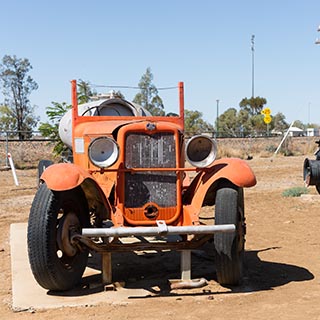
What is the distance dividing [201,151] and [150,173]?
0.60m

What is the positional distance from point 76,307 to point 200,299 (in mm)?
1202

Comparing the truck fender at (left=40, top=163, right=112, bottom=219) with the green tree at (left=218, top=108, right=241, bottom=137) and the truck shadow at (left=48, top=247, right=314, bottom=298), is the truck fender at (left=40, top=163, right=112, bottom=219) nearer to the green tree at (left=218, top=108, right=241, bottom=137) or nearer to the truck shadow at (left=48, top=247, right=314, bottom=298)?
the truck shadow at (left=48, top=247, right=314, bottom=298)

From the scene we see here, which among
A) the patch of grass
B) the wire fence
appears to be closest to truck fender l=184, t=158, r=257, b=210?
the patch of grass

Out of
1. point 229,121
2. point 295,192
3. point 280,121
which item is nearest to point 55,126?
point 295,192

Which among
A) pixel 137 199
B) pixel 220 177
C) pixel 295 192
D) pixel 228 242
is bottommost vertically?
pixel 295 192

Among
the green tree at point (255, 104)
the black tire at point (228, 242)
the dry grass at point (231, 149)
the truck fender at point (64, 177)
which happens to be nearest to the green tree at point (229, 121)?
the green tree at point (255, 104)

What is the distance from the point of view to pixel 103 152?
6055mm

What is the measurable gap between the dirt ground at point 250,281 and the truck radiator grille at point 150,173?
0.95 metres

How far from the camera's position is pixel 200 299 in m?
5.69

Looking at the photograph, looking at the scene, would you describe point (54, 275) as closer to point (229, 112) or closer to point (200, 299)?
point (200, 299)

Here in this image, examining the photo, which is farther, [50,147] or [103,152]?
[50,147]

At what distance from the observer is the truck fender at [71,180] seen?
5688mm

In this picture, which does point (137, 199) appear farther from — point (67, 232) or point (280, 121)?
point (280, 121)

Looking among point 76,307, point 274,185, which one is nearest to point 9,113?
point 274,185
